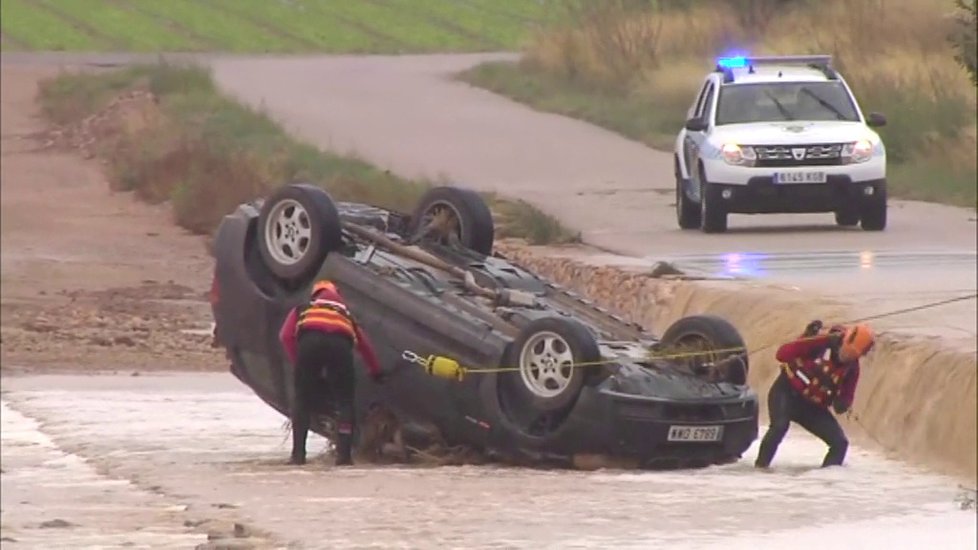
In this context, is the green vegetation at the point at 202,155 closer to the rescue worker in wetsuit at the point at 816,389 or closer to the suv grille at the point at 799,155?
the suv grille at the point at 799,155

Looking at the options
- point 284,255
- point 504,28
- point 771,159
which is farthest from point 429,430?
point 771,159

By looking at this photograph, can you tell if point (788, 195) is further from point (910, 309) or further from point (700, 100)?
point (910, 309)

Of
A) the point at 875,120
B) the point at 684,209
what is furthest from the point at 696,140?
the point at 875,120

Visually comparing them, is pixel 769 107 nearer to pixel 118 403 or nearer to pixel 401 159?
pixel 118 403

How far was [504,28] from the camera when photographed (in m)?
14.6

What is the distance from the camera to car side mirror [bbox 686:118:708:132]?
21467 mm

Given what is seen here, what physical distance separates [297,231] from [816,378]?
3474 mm

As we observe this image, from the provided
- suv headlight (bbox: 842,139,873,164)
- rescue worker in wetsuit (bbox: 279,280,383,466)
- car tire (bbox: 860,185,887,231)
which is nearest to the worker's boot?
rescue worker in wetsuit (bbox: 279,280,383,466)

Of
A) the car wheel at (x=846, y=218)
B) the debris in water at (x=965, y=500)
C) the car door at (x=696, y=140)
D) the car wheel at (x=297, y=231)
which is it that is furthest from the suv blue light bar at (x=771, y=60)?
the debris in water at (x=965, y=500)

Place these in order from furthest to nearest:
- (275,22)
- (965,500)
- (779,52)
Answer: (779,52) → (275,22) → (965,500)

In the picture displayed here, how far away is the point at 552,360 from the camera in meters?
13.6

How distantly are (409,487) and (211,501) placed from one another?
3.42ft

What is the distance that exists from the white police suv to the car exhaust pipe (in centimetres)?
592

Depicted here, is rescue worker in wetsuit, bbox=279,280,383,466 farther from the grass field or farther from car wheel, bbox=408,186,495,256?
the grass field
